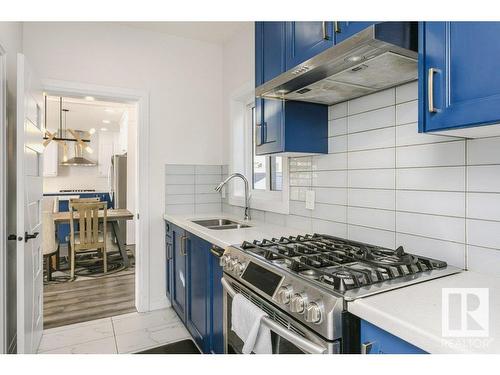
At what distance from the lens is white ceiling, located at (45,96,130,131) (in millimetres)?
5004

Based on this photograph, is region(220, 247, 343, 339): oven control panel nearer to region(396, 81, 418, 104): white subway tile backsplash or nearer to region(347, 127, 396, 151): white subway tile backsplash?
region(347, 127, 396, 151): white subway tile backsplash

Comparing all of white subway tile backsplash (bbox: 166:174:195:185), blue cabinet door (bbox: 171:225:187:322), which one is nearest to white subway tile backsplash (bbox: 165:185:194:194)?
white subway tile backsplash (bbox: 166:174:195:185)

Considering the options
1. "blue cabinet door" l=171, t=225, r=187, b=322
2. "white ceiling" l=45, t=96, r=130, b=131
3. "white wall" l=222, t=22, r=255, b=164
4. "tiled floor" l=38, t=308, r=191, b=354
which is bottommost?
"tiled floor" l=38, t=308, r=191, b=354

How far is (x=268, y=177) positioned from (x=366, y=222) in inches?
46.8

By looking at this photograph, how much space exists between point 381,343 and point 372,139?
1.02 metres

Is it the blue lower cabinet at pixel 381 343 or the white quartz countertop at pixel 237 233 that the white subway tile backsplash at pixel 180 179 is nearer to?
the white quartz countertop at pixel 237 233

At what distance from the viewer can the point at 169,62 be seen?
2.92 meters

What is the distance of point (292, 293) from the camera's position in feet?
3.38

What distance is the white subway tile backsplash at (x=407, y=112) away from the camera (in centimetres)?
135

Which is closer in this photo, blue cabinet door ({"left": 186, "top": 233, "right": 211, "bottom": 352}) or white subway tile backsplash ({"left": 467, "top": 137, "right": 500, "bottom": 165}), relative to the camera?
white subway tile backsplash ({"left": 467, "top": 137, "right": 500, "bottom": 165})

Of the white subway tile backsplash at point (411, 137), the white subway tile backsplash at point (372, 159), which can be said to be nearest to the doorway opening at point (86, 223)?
the white subway tile backsplash at point (372, 159)

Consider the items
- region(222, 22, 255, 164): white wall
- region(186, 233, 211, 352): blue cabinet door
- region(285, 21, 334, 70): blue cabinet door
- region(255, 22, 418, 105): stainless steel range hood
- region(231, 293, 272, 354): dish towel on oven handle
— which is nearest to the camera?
region(255, 22, 418, 105): stainless steel range hood

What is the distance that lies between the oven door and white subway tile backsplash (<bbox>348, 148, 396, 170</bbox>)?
2.80ft

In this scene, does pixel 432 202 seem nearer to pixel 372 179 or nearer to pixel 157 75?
pixel 372 179
